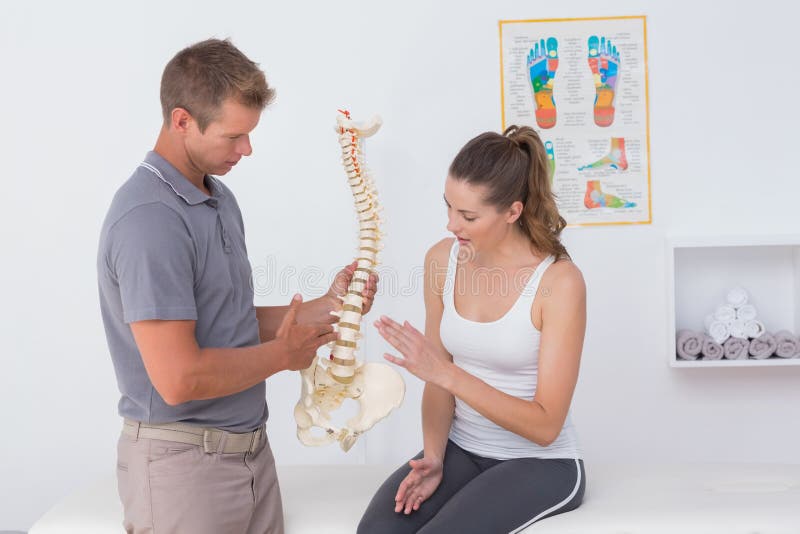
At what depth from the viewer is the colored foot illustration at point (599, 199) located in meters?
2.91

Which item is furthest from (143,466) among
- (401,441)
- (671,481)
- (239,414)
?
(401,441)

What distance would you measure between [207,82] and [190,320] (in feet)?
1.45

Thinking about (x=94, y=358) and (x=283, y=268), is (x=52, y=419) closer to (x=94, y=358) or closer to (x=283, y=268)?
(x=94, y=358)

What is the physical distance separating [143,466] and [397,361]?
530 millimetres

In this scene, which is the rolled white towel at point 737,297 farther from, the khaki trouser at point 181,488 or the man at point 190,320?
the khaki trouser at point 181,488

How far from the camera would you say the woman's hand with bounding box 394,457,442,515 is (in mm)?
1827

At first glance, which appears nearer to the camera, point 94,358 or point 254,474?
point 254,474


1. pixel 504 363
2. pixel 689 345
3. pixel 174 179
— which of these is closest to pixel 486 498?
pixel 504 363

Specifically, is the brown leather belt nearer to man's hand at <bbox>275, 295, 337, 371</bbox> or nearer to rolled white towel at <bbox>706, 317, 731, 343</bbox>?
man's hand at <bbox>275, 295, 337, 371</bbox>

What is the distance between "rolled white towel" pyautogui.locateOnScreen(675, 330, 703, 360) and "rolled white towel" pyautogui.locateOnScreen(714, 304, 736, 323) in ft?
0.29

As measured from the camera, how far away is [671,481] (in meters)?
2.10

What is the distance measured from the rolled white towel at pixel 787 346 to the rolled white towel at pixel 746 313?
11 centimetres

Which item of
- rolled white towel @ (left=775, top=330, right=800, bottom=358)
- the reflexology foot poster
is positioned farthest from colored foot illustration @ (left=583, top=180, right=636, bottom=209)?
rolled white towel @ (left=775, top=330, right=800, bottom=358)

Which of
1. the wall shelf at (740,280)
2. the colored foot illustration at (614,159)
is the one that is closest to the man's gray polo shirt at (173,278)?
the colored foot illustration at (614,159)
